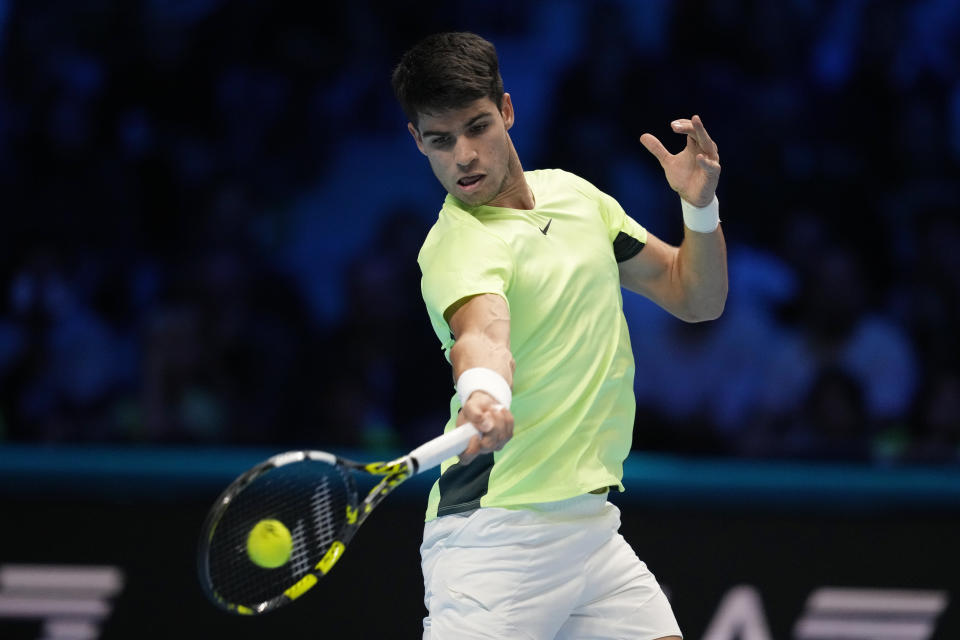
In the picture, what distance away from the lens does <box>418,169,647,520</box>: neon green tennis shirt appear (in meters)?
3.11

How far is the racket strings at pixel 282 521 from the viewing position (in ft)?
9.40

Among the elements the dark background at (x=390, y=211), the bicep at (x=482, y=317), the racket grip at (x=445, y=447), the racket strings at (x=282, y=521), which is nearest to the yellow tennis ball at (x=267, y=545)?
the racket strings at (x=282, y=521)

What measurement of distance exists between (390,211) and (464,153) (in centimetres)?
354

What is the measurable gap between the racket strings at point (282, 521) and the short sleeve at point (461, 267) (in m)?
0.44

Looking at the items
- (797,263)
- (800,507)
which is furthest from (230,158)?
(800,507)

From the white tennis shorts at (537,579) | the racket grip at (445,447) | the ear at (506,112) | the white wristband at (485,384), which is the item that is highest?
the ear at (506,112)

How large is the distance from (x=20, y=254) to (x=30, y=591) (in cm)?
203

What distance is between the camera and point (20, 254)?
6.53 meters

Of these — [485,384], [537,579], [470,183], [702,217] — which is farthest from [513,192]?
[537,579]

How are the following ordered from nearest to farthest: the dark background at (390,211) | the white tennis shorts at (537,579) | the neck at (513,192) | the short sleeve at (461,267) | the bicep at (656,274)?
1. the short sleeve at (461,267)
2. the white tennis shorts at (537,579)
3. the neck at (513,192)
4. the bicep at (656,274)
5. the dark background at (390,211)

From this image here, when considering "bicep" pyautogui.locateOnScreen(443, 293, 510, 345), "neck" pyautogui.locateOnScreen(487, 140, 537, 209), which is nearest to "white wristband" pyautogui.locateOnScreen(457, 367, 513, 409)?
"bicep" pyautogui.locateOnScreen(443, 293, 510, 345)

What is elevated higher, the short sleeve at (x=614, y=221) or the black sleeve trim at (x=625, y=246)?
the short sleeve at (x=614, y=221)

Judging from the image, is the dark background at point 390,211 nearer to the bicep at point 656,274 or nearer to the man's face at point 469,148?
the bicep at point 656,274

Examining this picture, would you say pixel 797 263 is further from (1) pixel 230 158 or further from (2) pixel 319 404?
(1) pixel 230 158
